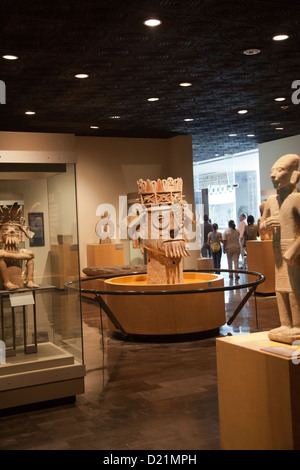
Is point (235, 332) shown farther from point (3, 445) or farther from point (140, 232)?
point (3, 445)

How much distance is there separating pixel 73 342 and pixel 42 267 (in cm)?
74

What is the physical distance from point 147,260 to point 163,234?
437 mm

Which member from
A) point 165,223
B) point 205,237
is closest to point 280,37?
point 165,223

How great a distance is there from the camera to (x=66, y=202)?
5.00 m

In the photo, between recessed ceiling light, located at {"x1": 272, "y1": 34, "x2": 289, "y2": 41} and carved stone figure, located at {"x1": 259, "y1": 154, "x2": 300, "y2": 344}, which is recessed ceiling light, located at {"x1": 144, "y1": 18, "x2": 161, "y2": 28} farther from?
carved stone figure, located at {"x1": 259, "y1": 154, "x2": 300, "y2": 344}

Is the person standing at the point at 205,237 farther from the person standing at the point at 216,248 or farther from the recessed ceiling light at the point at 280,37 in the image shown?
the recessed ceiling light at the point at 280,37

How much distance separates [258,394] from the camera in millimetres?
3182

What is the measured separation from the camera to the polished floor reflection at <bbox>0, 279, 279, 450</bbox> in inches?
154

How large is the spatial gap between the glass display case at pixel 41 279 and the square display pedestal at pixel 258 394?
5.95 ft

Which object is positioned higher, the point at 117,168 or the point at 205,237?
the point at 117,168

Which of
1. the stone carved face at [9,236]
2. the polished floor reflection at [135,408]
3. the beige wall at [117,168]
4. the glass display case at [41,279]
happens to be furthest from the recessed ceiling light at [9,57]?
the beige wall at [117,168]

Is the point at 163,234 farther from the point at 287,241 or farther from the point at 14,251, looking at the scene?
the point at 287,241

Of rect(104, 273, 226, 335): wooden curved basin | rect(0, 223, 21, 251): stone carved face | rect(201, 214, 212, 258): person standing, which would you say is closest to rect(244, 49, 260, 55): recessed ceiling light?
rect(104, 273, 226, 335): wooden curved basin
